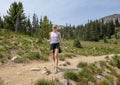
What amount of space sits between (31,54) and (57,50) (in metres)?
5.28

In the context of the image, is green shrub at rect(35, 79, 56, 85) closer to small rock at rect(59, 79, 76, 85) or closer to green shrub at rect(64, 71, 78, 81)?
small rock at rect(59, 79, 76, 85)

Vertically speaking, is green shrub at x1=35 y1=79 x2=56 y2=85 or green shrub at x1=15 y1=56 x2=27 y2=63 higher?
green shrub at x1=15 y1=56 x2=27 y2=63

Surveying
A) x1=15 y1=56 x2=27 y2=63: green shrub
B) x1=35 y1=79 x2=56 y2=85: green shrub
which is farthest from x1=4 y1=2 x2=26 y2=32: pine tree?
x1=35 y1=79 x2=56 y2=85: green shrub

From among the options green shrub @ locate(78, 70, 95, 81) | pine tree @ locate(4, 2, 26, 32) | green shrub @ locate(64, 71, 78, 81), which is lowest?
green shrub @ locate(78, 70, 95, 81)

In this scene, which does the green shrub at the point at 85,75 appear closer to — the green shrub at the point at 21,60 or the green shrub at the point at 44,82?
the green shrub at the point at 44,82

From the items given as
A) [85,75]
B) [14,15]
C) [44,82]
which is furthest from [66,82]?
[14,15]

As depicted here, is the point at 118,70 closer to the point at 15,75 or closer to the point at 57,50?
the point at 57,50

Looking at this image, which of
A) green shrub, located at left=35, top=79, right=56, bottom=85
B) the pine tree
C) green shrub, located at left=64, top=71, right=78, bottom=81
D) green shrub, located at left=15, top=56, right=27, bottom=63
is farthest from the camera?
the pine tree

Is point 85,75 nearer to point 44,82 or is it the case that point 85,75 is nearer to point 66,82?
point 66,82

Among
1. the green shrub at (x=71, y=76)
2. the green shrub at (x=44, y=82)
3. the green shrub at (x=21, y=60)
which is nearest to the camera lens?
the green shrub at (x=44, y=82)

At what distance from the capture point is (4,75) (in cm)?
1188

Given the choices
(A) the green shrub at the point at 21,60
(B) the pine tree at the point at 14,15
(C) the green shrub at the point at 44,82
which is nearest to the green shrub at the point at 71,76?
(C) the green shrub at the point at 44,82

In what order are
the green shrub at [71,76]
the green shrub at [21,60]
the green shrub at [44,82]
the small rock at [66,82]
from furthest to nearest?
the green shrub at [21,60] → the green shrub at [71,76] → the small rock at [66,82] → the green shrub at [44,82]

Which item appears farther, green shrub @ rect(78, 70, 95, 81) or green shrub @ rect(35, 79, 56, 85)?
→ green shrub @ rect(78, 70, 95, 81)
